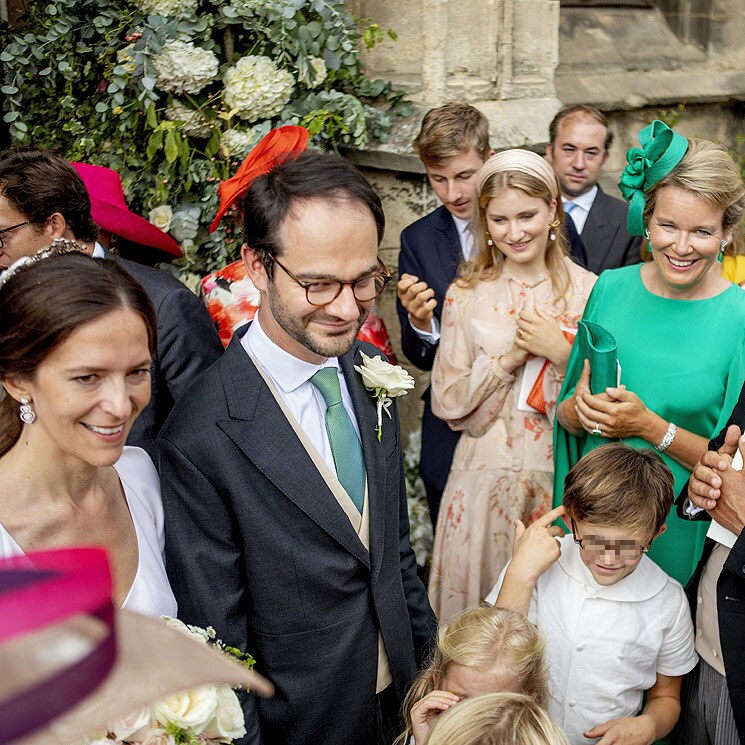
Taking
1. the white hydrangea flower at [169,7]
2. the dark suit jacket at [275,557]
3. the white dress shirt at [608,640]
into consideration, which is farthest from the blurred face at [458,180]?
the dark suit jacket at [275,557]

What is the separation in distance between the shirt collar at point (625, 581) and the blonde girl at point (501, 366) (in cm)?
63

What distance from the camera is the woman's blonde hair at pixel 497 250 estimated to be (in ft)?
10.2

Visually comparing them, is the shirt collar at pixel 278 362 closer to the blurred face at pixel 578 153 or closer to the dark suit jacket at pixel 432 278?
the dark suit jacket at pixel 432 278

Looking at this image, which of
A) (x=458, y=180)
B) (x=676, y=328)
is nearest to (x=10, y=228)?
(x=458, y=180)

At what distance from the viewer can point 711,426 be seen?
2.79m

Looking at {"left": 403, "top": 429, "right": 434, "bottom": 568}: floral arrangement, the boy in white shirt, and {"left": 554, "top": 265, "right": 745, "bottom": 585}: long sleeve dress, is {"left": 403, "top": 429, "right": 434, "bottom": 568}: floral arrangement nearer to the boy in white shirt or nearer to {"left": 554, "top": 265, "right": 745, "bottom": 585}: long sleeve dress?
{"left": 554, "top": 265, "right": 745, "bottom": 585}: long sleeve dress

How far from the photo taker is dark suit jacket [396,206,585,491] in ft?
11.7

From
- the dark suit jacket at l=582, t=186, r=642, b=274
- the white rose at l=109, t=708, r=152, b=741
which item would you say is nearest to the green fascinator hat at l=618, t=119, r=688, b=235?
the dark suit jacket at l=582, t=186, r=642, b=274

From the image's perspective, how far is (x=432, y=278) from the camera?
12.2ft

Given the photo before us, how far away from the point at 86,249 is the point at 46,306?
1.24 m

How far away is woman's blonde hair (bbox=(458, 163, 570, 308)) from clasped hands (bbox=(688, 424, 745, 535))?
38.1 inches

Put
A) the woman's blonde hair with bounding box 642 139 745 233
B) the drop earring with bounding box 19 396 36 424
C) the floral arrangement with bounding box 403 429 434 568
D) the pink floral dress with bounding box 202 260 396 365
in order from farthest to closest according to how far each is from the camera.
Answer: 1. the floral arrangement with bounding box 403 429 434 568
2. the pink floral dress with bounding box 202 260 396 365
3. the woman's blonde hair with bounding box 642 139 745 233
4. the drop earring with bounding box 19 396 36 424

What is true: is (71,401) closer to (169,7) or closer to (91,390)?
(91,390)

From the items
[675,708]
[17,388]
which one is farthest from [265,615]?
[675,708]
